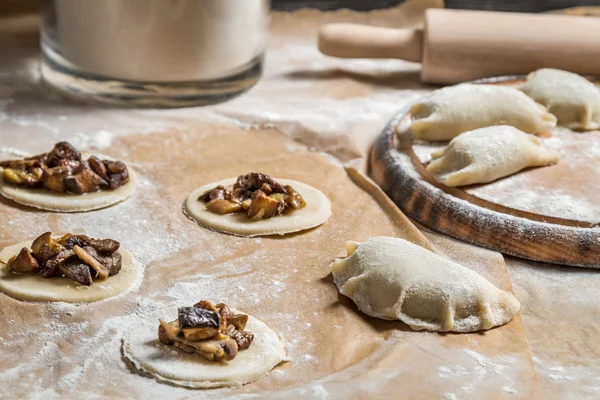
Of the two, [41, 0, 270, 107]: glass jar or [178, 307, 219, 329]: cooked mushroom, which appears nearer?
[178, 307, 219, 329]: cooked mushroom

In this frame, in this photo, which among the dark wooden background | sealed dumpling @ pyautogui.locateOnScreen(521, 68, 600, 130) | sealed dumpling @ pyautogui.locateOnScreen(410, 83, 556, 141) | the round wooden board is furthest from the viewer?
the dark wooden background

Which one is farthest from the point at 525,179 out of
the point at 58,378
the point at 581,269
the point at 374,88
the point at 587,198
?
the point at 58,378

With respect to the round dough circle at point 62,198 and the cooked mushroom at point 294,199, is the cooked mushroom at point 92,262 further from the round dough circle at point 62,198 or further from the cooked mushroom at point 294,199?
the cooked mushroom at point 294,199

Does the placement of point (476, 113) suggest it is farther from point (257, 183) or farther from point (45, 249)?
point (45, 249)

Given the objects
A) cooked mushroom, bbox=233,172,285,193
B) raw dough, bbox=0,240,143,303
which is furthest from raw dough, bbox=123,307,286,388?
cooked mushroom, bbox=233,172,285,193

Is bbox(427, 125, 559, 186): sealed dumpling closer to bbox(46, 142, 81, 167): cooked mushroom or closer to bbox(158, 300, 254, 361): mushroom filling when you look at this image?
bbox(158, 300, 254, 361): mushroom filling

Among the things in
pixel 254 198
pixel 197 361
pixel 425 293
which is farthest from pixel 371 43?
pixel 197 361

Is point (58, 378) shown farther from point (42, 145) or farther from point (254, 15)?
point (254, 15)

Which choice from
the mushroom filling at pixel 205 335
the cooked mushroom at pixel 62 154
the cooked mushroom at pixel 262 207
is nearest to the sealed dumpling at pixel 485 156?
the cooked mushroom at pixel 262 207
